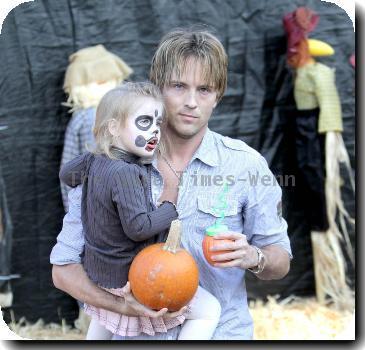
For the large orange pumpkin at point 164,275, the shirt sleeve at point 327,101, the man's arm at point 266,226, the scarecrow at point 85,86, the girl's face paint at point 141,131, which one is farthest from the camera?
the shirt sleeve at point 327,101

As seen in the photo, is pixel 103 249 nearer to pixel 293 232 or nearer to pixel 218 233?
pixel 218 233

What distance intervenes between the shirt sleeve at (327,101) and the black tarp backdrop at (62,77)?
0.14 m

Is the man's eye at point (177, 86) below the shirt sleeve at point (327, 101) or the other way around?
the other way around

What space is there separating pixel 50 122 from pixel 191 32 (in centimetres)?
192

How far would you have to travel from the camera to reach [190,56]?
7.19 feet

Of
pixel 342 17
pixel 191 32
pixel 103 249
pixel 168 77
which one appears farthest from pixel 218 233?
pixel 342 17

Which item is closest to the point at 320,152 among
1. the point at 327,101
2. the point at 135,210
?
the point at 327,101

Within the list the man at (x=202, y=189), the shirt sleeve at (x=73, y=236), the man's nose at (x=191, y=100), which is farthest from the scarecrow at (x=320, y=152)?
the shirt sleeve at (x=73, y=236)

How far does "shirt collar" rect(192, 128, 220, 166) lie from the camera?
225 centimetres

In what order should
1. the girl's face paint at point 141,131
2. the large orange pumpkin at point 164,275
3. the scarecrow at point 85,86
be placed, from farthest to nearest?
the scarecrow at point 85,86
the girl's face paint at point 141,131
the large orange pumpkin at point 164,275

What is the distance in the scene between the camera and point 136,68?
4.00 meters

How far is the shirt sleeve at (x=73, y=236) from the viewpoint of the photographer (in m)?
2.22

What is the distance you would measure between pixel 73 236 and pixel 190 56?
70 centimetres

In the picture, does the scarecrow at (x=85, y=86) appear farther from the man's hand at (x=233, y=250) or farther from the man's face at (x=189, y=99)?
the man's hand at (x=233, y=250)
